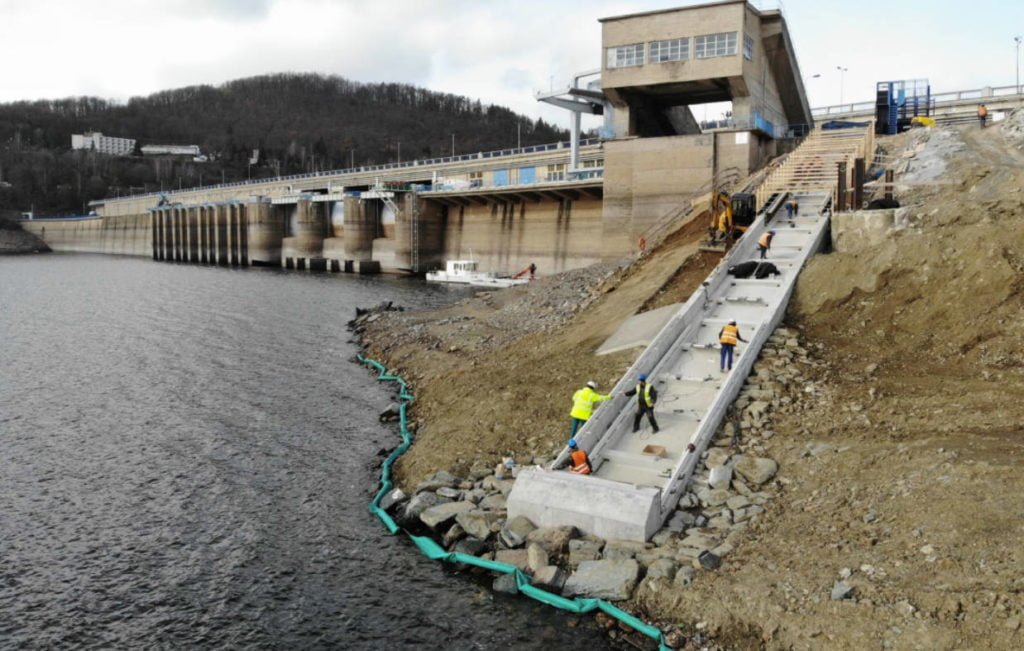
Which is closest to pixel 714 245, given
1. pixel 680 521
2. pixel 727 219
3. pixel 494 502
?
pixel 727 219

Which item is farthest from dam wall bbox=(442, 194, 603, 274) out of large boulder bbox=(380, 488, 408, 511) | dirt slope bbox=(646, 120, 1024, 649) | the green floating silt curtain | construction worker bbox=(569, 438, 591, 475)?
construction worker bbox=(569, 438, 591, 475)

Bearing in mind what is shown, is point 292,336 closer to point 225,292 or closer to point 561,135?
point 225,292

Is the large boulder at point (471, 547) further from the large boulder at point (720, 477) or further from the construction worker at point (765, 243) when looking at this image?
the construction worker at point (765, 243)

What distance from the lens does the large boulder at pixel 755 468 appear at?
14.1m

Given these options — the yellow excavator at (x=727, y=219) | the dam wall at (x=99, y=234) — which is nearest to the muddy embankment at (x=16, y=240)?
the dam wall at (x=99, y=234)

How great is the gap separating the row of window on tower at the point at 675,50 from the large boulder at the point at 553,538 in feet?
119

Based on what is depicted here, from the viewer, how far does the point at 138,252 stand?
5084 inches

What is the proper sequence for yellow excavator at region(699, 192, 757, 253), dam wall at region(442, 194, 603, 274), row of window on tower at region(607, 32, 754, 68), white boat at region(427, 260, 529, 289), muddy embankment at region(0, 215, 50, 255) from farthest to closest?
muddy embankment at region(0, 215, 50, 255) < white boat at region(427, 260, 529, 289) < dam wall at region(442, 194, 603, 274) < row of window on tower at region(607, 32, 754, 68) < yellow excavator at region(699, 192, 757, 253)

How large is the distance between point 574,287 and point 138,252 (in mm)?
116577

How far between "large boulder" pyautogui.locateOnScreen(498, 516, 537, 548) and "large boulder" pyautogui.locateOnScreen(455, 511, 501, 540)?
0.35 m

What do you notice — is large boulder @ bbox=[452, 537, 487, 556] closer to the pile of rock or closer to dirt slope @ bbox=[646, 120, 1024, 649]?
the pile of rock

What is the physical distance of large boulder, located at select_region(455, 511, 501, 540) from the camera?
13.9m

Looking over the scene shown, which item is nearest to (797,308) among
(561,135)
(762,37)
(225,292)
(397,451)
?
(397,451)

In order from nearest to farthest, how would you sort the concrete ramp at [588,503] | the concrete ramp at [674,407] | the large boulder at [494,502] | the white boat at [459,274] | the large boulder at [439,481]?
the concrete ramp at [588,503] < the concrete ramp at [674,407] < the large boulder at [494,502] < the large boulder at [439,481] < the white boat at [459,274]
